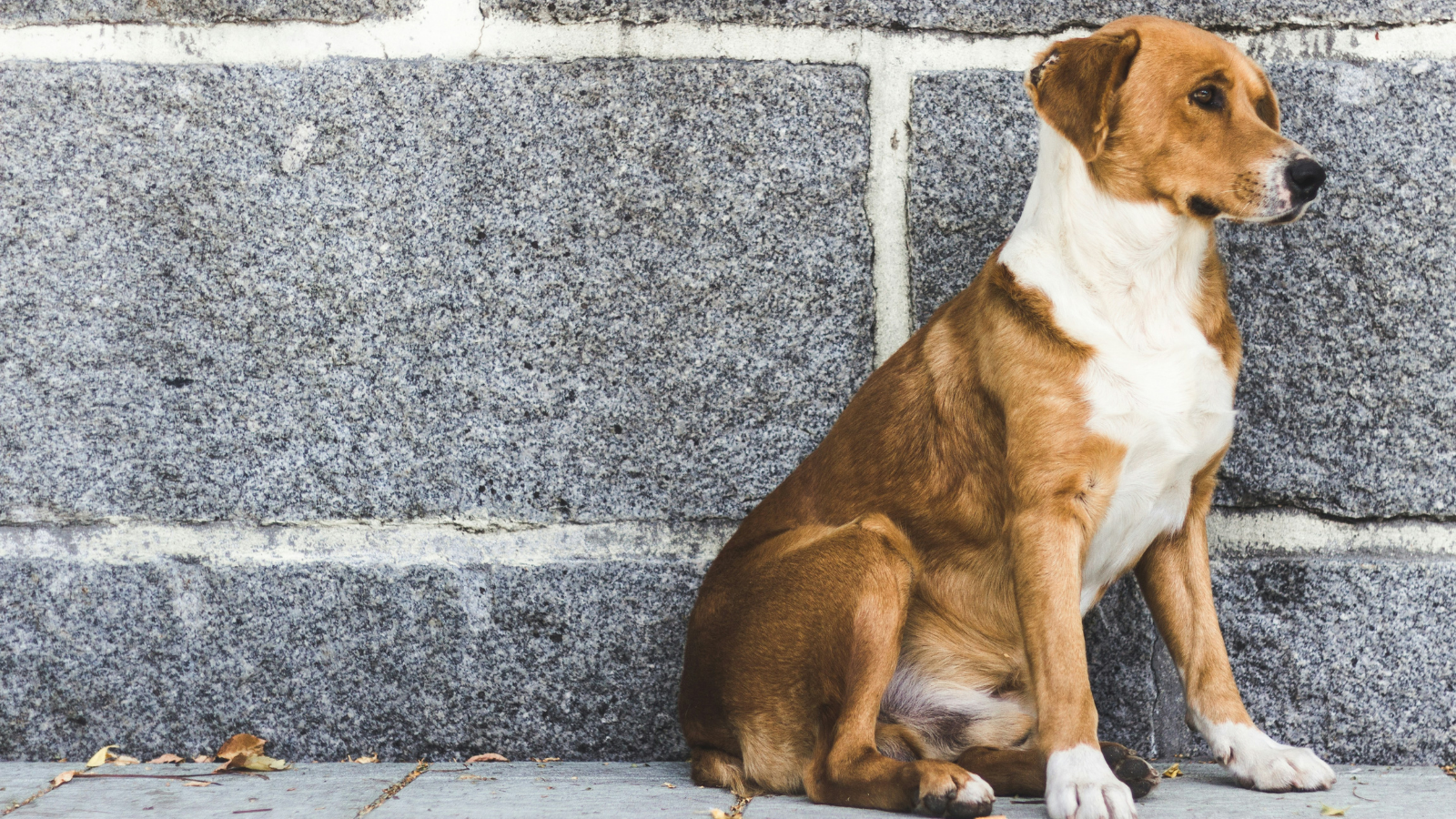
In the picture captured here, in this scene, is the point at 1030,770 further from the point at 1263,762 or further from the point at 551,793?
the point at 551,793

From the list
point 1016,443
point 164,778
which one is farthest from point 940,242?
point 164,778

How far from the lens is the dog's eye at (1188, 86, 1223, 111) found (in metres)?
2.11

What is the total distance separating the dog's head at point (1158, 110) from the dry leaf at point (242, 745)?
2.06m

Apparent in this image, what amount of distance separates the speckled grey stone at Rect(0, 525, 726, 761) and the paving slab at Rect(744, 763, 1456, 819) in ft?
1.98

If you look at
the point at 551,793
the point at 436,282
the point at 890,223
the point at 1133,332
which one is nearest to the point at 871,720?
the point at 551,793

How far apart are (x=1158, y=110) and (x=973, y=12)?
0.60 metres

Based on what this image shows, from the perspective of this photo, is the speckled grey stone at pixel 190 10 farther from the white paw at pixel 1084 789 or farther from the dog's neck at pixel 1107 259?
the white paw at pixel 1084 789

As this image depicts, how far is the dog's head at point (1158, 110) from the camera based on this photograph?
2.08 metres

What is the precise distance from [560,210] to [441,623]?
3.09 feet

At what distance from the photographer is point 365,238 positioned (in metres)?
2.60

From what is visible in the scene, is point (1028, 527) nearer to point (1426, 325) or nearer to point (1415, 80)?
point (1426, 325)

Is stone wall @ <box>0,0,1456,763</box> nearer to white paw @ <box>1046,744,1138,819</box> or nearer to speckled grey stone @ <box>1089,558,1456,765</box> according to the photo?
speckled grey stone @ <box>1089,558,1456,765</box>

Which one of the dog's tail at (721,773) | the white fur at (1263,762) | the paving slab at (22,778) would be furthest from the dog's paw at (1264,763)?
the paving slab at (22,778)

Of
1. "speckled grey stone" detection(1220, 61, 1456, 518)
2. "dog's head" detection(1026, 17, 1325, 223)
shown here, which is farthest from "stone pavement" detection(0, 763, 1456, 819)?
"dog's head" detection(1026, 17, 1325, 223)
